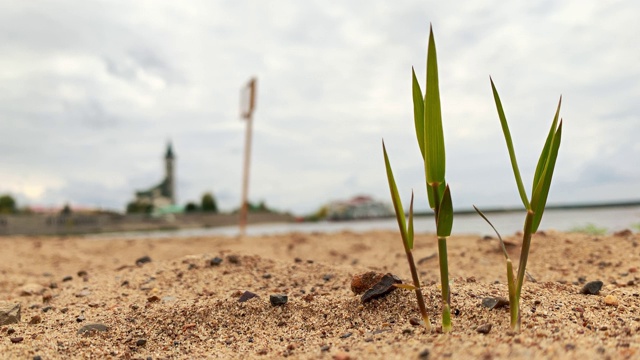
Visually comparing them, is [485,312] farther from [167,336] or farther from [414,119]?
A: [167,336]

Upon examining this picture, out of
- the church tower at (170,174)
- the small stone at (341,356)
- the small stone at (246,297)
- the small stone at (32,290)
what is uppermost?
the church tower at (170,174)

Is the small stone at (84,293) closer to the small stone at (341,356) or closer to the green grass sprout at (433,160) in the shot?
the small stone at (341,356)

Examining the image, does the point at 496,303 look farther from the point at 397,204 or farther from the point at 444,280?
the point at 397,204

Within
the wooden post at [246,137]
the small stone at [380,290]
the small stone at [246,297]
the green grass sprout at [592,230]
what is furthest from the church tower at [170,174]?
the small stone at [380,290]

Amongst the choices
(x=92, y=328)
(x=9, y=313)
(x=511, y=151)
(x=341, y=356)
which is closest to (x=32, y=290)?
(x=9, y=313)

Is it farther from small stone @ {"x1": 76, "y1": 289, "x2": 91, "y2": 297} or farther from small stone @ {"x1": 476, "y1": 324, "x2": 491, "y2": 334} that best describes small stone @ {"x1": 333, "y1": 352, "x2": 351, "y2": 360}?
small stone @ {"x1": 76, "y1": 289, "x2": 91, "y2": 297}

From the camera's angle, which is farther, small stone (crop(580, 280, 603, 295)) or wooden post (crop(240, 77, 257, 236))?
wooden post (crop(240, 77, 257, 236))

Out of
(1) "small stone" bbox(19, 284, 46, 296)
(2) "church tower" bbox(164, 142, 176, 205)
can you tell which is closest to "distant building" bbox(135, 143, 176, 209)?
(2) "church tower" bbox(164, 142, 176, 205)
